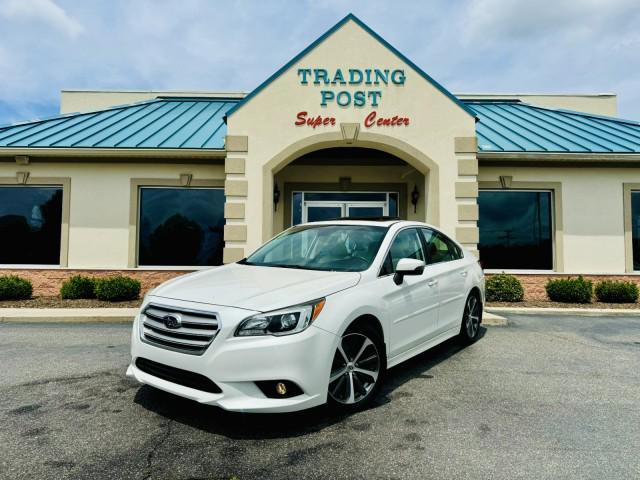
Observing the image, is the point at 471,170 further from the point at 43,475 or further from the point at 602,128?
the point at 43,475

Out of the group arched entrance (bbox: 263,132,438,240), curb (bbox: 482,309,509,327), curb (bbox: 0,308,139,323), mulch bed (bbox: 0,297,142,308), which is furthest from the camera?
arched entrance (bbox: 263,132,438,240)

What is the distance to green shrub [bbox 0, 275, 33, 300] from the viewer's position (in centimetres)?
938

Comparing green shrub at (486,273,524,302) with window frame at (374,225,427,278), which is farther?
green shrub at (486,273,524,302)

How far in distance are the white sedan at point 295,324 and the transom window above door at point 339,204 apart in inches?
286

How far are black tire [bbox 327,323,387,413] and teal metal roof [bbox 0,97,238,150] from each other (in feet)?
26.3

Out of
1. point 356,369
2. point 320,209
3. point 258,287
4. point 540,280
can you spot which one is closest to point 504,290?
point 540,280

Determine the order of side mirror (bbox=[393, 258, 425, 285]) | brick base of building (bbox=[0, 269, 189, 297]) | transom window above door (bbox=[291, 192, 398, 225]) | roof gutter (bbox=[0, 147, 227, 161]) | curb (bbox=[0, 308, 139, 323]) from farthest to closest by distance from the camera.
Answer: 1. transom window above door (bbox=[291, 192, 398, 225])
2. brick base of building (bbox=[0, 269, 189, 297])
3. roof gutter (bbox=[0, 147, 227, 161])
4. curb (bbox=[0, 308, 139, 323])
5. side mirror (bbox=[393, 258, 425, 285])

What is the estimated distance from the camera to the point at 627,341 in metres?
6.49

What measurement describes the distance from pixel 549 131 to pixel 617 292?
513cm

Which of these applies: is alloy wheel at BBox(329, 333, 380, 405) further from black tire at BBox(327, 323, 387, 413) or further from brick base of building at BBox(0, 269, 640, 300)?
brick base of building at BBox(0, 269, 640, 300)

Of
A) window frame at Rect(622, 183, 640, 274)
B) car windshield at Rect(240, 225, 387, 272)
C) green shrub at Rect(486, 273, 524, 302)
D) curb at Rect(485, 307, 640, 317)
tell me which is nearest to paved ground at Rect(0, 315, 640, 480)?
car windshield at Rect(240, 225, 387, 272)

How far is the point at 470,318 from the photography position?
19.1 ft

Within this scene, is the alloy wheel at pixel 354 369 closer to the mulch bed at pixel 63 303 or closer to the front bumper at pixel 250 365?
the front bumper at pixel 250 365

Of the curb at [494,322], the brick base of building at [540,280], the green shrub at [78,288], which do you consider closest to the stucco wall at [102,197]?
the green shrub at [78,288]
